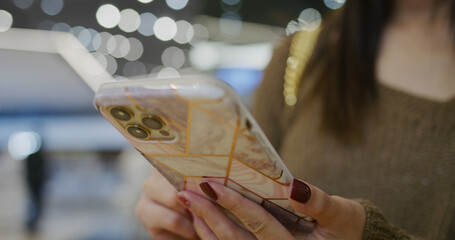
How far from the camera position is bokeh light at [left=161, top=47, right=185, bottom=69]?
8906mm

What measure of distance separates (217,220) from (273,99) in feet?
1.45

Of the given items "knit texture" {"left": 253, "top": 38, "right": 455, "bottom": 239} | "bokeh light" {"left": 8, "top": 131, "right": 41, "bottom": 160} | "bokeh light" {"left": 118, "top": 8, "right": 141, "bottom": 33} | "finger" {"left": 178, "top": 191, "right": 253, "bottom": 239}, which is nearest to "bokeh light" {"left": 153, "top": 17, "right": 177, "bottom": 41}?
"bokeh light" {"left": 118, "top": 8, "right": 141, "bottom": 33}

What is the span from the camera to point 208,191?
36 cm

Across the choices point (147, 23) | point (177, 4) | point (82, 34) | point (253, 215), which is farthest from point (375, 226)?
point (82, 34)

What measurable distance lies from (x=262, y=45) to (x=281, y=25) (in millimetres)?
304

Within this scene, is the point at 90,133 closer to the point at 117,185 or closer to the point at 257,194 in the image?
the point at 117,185

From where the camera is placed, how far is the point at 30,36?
9.50 feet

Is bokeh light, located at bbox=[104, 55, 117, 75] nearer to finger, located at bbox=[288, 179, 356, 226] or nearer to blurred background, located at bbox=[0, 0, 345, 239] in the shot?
blurred background, located at bbox=[0, 0, 345, 239]

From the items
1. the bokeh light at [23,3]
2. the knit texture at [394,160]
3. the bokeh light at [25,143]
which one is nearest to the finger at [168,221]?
the knit texture at [394,160]

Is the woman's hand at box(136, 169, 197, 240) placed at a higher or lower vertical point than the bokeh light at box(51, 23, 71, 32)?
higher

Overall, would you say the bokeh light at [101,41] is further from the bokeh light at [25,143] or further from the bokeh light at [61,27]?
the bokeh light at [25,143]

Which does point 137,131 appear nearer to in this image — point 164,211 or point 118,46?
point 164,211

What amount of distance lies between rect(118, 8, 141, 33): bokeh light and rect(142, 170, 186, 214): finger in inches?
228

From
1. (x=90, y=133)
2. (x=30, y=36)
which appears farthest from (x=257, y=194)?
(x=90, y=133)
